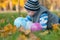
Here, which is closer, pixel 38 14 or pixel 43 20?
pixel 43 20

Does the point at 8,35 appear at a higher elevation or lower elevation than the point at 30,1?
lower

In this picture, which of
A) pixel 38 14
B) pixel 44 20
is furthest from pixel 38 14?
pixel 44 20

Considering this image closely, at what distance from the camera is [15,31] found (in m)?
2.99

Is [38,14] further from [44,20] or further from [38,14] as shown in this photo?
[44,20]

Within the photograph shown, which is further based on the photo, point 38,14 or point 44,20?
point 38,14

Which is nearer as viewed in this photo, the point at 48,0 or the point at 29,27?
the point at 29,27

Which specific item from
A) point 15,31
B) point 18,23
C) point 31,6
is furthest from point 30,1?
point 15,31

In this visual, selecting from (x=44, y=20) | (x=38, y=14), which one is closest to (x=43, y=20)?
(x=44, y=20)

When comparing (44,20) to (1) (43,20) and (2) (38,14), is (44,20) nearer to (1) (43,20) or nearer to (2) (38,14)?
(1) (43,20)

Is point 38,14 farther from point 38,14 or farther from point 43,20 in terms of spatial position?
point 43,20

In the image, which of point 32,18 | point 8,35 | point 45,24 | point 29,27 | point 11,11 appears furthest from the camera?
point 11,11

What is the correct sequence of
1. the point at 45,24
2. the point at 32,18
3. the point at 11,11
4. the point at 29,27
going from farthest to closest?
the point at 11,11 < the point at 32,18 < the point at 45,24 < the point at 29,27

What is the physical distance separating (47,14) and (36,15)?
0.16 meters

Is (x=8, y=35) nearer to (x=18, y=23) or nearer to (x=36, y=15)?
(x=18, y=23)
